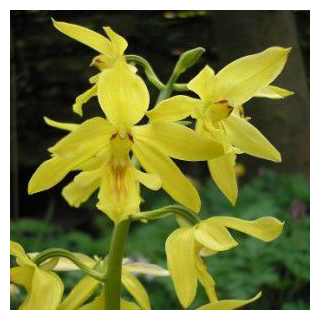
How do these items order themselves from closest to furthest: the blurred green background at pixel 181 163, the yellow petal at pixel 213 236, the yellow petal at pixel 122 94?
the yellow petal at pixel 122 94 → the yellow petal at pixel 213 236 → the blurred green background at pixel 181 163

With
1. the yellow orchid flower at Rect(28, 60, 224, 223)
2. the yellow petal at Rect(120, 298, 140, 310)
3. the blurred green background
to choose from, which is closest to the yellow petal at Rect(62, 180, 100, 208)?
the yellow orchid flower at Rect(28, 60, 224, 223)

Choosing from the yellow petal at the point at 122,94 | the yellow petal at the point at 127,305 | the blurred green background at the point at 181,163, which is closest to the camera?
the yellow petal at the point at 122,94

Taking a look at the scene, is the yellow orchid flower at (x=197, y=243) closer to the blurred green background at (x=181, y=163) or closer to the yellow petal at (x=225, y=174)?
the yellow petal at (x=225, y=174)

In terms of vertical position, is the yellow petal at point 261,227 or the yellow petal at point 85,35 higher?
the yellow petal at point 85,35

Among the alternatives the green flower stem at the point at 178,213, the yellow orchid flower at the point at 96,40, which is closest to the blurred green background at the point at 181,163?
the yellow orchid flower at the point at 96,40

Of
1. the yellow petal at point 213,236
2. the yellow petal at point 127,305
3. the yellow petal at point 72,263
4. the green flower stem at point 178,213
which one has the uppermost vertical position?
the green flower stem at point 178,213

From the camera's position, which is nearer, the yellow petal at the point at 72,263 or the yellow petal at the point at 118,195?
the yellow petal at the point at 118,195

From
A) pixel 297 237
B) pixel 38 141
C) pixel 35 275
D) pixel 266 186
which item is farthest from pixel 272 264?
pixel 35 275

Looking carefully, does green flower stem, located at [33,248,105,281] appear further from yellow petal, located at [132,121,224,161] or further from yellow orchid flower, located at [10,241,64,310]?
yellow petal, located at [132,121,224,161]

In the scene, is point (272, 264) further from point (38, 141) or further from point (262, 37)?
point (38, 141)
